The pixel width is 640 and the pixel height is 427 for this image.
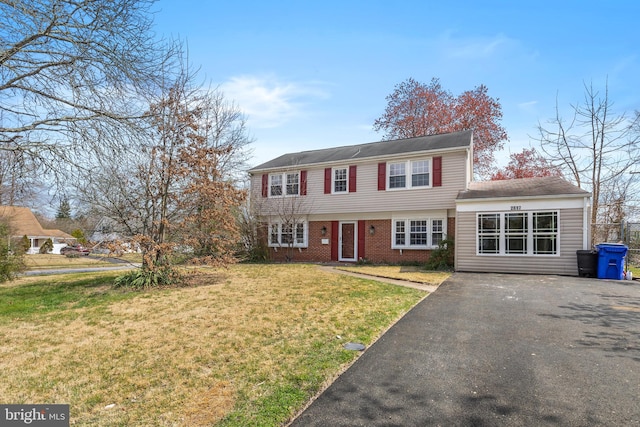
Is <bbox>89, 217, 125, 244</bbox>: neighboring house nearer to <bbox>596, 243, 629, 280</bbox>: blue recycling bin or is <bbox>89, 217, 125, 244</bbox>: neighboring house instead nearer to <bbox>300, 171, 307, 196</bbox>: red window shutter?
<bbox>300, 171, 307, 196</bbox>: red window shutter

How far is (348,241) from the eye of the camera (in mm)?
18047

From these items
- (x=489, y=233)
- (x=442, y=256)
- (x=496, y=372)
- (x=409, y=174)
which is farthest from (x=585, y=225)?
(x=496, y=372)

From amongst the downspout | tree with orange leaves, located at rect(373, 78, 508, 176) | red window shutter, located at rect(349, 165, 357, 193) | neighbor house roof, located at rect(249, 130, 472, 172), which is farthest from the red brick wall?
tree with orange leaves, located at rect(373, 78, 508, 176)

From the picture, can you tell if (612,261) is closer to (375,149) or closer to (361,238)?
(361,238)

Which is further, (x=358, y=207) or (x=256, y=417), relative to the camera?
(x=358, y=207)

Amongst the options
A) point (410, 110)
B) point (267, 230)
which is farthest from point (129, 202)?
point (410, 110)

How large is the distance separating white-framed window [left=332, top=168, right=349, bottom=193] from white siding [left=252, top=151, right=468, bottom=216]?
314mm

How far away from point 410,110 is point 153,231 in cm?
2458

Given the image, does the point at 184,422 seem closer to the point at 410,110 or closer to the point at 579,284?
the point at 579,284

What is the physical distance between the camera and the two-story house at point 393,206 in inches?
516

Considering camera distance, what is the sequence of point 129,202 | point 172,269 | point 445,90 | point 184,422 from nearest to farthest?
1. point 184,422
2. point 129,202
3. point 172,269
4. point 445,90

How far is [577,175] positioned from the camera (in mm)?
22031

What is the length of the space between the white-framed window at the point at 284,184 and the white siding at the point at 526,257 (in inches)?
342

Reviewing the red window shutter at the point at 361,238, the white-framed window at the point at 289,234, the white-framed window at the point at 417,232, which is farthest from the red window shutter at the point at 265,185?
the white-framed window at the point at 417,232
